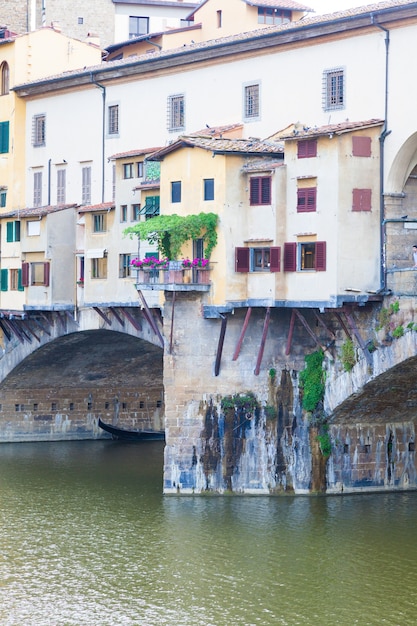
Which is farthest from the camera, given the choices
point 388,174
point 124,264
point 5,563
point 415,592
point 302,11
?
point 302,11

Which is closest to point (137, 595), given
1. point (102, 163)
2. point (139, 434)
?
point (102, 163)

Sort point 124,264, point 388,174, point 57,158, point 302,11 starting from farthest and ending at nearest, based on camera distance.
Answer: point 302,11 < point 57,158 < point 124,264 < point 388,174

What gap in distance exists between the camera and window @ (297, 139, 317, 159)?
166 ft

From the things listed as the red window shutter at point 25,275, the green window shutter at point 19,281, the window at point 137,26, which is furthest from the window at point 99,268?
the window at point 137,26

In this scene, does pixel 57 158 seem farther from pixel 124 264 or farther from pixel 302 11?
pixel 302 11

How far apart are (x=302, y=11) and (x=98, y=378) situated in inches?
742

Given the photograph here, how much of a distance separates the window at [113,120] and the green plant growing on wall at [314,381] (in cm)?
1482

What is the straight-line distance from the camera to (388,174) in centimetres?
5006

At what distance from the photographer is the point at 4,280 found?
222 feet

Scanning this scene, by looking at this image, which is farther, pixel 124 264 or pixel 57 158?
pixel 57 158

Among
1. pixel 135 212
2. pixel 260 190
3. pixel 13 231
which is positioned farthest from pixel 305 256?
pixel 13 231

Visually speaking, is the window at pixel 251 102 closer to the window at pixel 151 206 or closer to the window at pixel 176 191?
the window at pixel 176 191

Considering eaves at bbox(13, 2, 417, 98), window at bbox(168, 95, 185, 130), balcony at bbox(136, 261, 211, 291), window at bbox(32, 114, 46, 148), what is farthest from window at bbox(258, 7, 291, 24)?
balcony at bbox(136, 261, 211, 291)

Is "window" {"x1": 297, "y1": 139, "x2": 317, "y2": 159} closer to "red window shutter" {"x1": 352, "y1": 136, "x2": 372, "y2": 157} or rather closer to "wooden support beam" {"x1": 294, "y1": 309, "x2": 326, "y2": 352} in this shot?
"red window shutter" {"x1": 352, "y1": 136, "x2": 372, "y2": 157}
